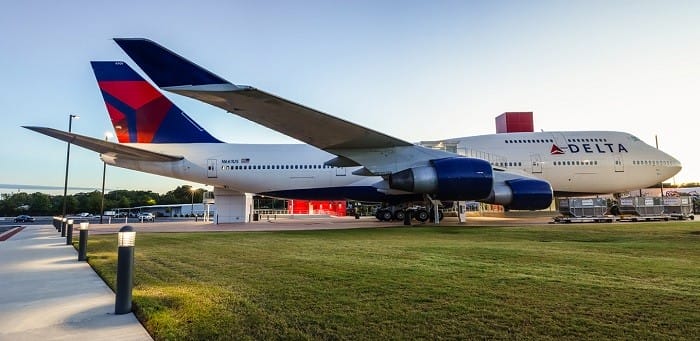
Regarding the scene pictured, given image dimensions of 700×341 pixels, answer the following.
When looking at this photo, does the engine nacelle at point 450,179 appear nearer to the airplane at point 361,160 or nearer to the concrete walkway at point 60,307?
the airplane at point 361,160

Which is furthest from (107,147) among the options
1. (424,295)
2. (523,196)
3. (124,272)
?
(523,196)

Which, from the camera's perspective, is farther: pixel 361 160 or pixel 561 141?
pixel 561 141

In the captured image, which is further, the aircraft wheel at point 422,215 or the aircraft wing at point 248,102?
the aircraft wheel at point 422,215

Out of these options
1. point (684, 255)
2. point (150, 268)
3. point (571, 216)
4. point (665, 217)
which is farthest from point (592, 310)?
point (665, 217)

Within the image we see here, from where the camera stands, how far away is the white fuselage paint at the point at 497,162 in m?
16.3

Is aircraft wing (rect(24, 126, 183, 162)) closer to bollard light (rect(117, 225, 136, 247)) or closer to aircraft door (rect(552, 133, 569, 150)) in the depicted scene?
bollard light (rect(117, 225, 136, 247))

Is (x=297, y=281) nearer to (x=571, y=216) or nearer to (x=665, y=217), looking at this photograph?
(x=571, y=216)

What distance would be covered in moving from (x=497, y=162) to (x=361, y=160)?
282 inches

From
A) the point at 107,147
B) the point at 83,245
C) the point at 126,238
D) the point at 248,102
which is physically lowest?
the point at 83,245

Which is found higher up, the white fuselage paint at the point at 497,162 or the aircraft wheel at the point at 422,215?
the white fuselage paint at the point at 497,162

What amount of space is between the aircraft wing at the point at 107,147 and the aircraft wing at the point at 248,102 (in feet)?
13.1

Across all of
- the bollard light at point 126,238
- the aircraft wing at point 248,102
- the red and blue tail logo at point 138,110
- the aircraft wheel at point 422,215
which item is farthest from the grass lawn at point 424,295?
the aircraft wheel at point 422,215

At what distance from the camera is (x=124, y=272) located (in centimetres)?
335

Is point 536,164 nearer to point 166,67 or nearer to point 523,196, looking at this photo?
point 523,196
